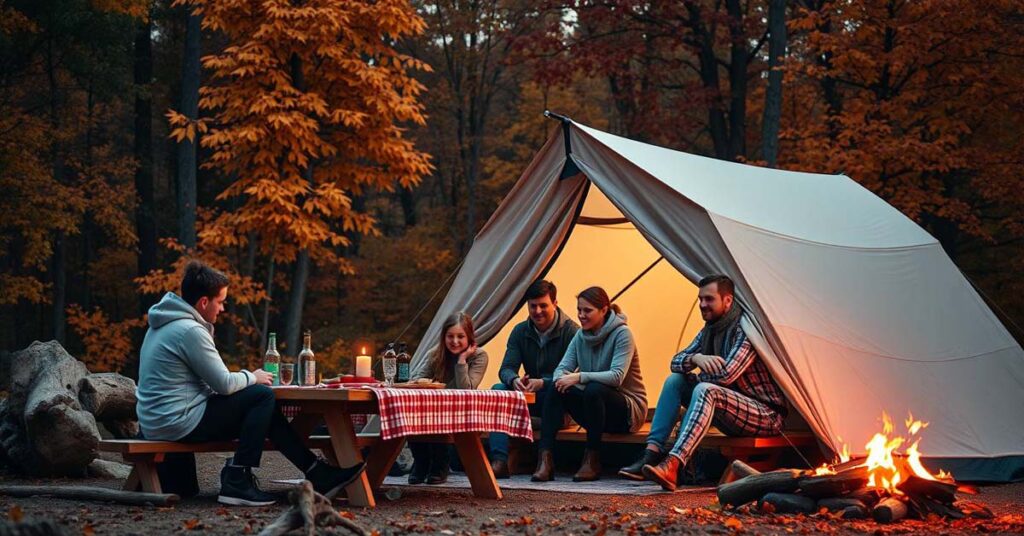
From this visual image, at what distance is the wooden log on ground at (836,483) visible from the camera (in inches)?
217

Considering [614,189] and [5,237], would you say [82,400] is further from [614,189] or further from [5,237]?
[5,237]

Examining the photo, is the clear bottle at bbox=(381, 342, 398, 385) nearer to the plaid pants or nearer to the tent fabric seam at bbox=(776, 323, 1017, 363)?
the plaid pants

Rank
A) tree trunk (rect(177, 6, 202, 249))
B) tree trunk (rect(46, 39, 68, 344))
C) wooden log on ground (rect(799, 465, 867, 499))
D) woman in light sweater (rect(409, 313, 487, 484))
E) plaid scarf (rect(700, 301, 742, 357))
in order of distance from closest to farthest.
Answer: wooden log on ground (rect(799, 465, 867, 499))
plaid scarf (rect(700, 301, 742, 357))
woman in light sweater (rect(409, 313, 487, 484))
tree trunk (rect(177, 6, 202, 249))
tree trunk (rect(46, 39, 68, 344))

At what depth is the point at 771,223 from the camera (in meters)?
7.55

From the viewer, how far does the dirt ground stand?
4.71 metres

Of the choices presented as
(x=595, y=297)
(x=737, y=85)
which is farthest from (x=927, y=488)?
(x=737, y=85)

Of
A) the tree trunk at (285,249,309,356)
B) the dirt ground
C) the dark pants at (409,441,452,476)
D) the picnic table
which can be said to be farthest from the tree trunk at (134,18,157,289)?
the picnic table

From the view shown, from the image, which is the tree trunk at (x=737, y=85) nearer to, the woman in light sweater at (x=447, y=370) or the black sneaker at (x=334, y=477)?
the woman in light sweater at (x=447, y=370)

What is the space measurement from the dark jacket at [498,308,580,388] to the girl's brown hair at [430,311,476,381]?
66cm

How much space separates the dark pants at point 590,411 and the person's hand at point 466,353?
1.75ft

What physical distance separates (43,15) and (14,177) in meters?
2.15

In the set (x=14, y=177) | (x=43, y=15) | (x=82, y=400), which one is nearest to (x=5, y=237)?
(x=14, y=177)

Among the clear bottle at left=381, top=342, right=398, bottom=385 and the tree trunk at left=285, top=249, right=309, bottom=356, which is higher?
the tree trunk at left=285, top=249, right=309, bottom=356

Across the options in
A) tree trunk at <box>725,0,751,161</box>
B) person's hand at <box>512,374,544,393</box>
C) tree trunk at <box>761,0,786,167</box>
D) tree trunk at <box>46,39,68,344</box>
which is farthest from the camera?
tree trunk at <box>46,39,68,344</box>
